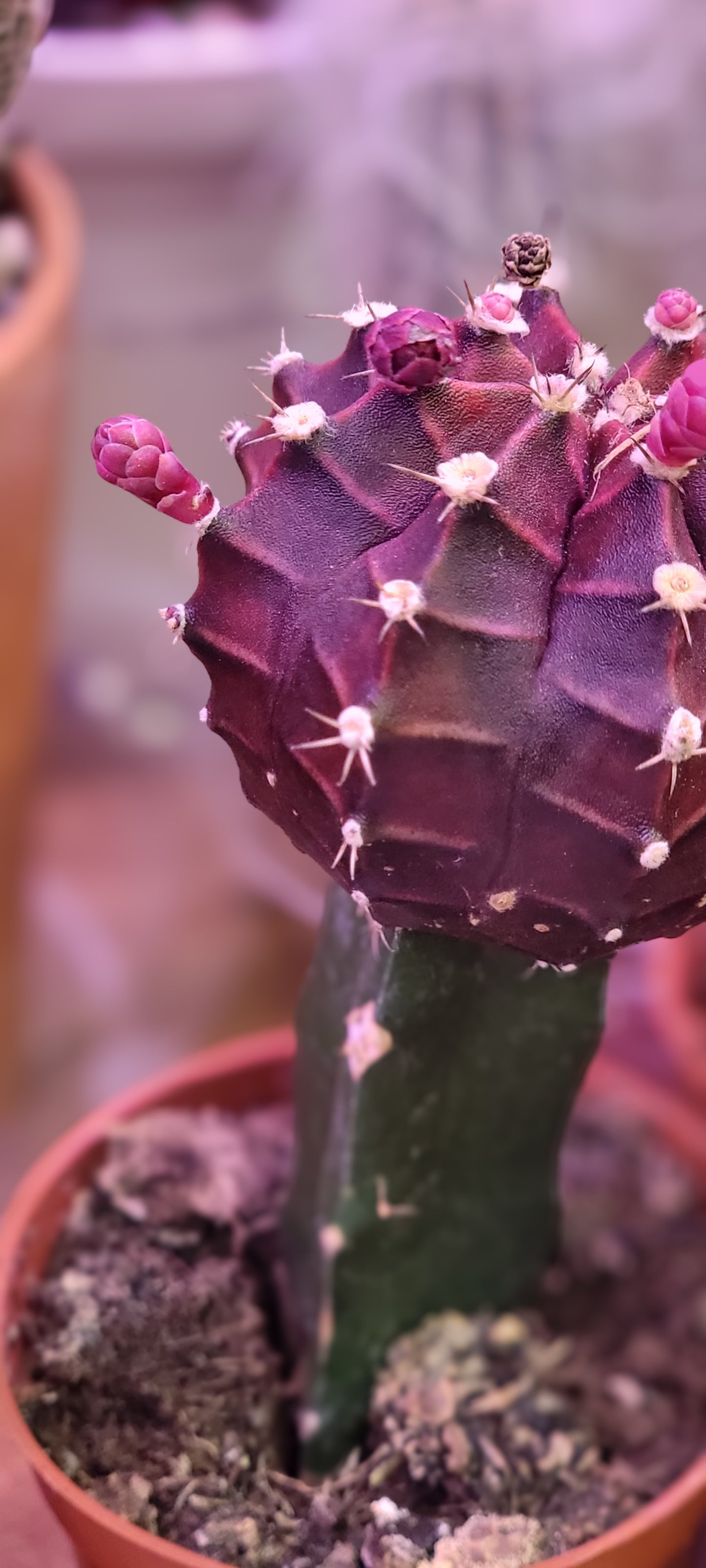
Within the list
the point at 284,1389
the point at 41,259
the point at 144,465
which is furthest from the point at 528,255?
the point at 41,259

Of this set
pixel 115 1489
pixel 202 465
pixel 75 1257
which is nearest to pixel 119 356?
pixel 202 465

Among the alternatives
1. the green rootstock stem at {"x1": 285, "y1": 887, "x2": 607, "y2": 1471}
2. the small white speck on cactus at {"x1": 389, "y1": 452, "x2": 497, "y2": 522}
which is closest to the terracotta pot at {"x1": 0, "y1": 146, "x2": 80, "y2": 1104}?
the green rootstock stem at {"x1": 285, "y1": 887, "x2": 607, "y2": 1471}

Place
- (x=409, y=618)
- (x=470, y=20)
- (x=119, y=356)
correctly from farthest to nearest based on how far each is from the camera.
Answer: (x=119, y=356) < (x=470, y=20) < (x=409, y=618)

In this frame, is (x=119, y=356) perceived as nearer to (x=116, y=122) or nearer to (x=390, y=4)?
(x=116, y=122)

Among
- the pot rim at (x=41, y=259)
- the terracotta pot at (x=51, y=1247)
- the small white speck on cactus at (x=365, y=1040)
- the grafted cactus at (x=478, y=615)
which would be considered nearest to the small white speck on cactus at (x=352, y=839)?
the grafted cactus at (x=478, y=615)

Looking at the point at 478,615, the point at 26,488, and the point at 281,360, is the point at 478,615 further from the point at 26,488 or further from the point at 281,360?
the point at 26,488
